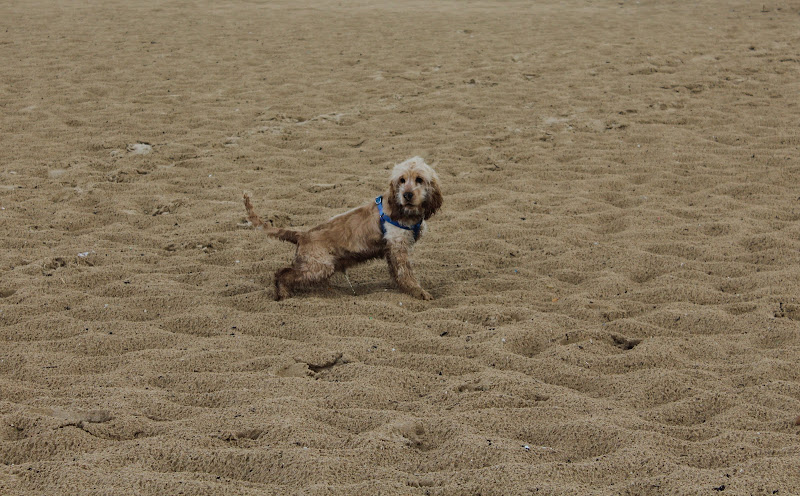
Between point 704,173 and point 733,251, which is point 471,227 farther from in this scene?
point 704,173

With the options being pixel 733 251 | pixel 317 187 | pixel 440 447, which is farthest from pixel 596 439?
Answer: pixel 317 187

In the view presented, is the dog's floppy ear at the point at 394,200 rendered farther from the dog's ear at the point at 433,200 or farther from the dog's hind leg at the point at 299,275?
the dog's hind leg at the point at 299,275

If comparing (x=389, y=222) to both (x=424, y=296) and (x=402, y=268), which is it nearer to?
(x=402, y=268)

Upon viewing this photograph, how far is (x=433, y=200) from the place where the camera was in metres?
5.36

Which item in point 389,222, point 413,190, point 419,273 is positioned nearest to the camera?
point 413,190

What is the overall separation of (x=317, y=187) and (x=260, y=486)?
4.53m

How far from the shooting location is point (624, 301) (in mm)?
5012

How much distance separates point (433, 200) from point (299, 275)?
1.09 meters

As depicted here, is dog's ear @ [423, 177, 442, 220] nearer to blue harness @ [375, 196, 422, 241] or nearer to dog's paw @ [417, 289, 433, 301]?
blue harness @ [375, 196, 422, 241]

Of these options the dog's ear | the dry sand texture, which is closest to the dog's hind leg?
the dry sand texture

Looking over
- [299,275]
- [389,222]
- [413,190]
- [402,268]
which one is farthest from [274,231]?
[413,190]

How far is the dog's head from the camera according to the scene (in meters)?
5.18

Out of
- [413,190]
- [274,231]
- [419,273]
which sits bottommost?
[419,273]

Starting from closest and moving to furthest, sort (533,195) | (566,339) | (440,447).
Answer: (440,447), (566,339), (533,195)
